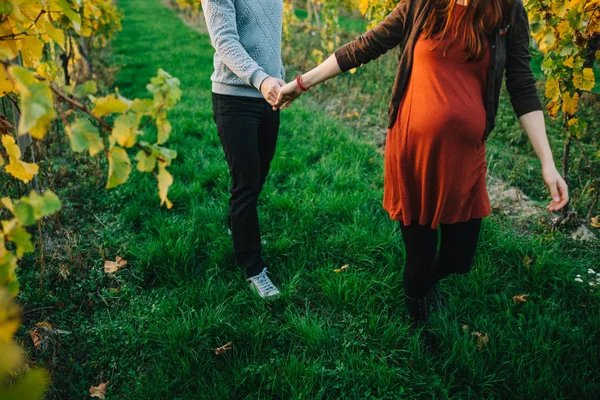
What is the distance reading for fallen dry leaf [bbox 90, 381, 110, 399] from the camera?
1865 mm

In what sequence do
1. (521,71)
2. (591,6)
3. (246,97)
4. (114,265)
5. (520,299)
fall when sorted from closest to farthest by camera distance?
(521,71) < (246,97) < (520,299) < (591,6) < (114,265)

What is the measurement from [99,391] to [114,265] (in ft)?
3.13

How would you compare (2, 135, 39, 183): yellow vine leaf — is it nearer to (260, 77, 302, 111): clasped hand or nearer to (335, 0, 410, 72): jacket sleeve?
(260, 77, 302, 111): clasped hand

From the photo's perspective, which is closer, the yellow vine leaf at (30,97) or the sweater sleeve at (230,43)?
the yellow vine leaf at (30,97)

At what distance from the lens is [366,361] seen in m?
2.02

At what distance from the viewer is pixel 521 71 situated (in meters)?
1.76

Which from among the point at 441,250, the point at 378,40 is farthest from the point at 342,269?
the point at 378,40

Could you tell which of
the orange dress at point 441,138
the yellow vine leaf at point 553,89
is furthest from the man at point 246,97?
the yellow vine leaf at point 553,89

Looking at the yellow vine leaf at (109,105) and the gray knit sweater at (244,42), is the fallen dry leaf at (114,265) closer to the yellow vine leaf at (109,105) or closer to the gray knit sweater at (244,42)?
the gray knit sweater at (244,42)

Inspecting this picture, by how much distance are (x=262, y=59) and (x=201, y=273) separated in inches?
53.5

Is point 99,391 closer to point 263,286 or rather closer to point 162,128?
point 263,286

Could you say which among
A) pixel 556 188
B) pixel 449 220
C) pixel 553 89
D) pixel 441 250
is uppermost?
pixel 553 89

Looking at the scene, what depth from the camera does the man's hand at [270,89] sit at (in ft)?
6.92

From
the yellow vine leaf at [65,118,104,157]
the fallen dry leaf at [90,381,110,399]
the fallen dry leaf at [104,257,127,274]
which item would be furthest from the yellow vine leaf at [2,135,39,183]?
the fallen dry leaf at [104,257,127,274]
